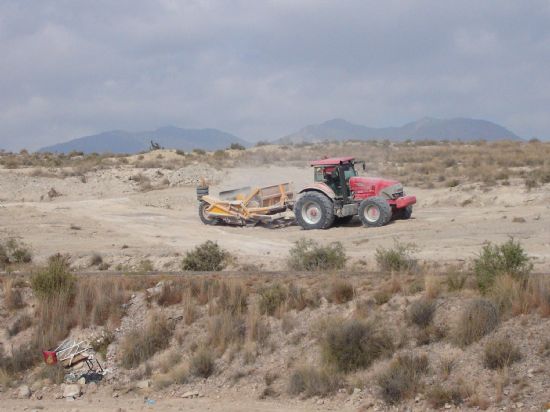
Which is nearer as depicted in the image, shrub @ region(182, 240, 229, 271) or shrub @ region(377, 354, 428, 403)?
shrub @ region(377, 354, 428, 403)

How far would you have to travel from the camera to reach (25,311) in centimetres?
1513

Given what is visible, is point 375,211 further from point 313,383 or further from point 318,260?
point 313,383

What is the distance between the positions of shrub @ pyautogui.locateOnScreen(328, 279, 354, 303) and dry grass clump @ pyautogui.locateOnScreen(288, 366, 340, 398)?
6.94 ft

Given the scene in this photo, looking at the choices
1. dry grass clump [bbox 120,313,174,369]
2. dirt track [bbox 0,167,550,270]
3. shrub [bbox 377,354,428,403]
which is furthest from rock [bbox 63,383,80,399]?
dirt track [bbox 0,167,550,270]

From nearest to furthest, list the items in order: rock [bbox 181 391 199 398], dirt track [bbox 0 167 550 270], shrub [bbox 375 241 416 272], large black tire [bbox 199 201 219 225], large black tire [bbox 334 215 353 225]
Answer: rock [bbox 181 391 199 398]
shrub [bbox 375 241 416 272]
dirt track [bbox 0 167 550 270]
large black tire [bbox 334 215 353 225]
large black tire [bbox 199 201 219 225]

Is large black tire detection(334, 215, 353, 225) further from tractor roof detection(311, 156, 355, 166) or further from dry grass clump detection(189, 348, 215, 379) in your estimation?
dry grass clump detection(189, 348, 215, 379)

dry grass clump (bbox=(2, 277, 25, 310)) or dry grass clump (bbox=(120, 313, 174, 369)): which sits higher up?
dry grass clump (bbox=(2, 277, 25, 310))

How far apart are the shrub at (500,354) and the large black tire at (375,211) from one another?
14.2 meters

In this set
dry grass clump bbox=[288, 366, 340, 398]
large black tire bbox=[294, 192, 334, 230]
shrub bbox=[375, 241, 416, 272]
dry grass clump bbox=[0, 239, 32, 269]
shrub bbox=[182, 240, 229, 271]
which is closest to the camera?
dry grass clump bbox=[288, 366, 340, 398]

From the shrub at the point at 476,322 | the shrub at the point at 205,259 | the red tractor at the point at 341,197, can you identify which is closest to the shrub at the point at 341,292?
the shrub at the point at 476,322

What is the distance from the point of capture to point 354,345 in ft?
38.2

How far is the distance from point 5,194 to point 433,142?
3833cm

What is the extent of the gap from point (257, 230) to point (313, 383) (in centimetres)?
1624

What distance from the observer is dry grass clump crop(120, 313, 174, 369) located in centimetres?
1311
